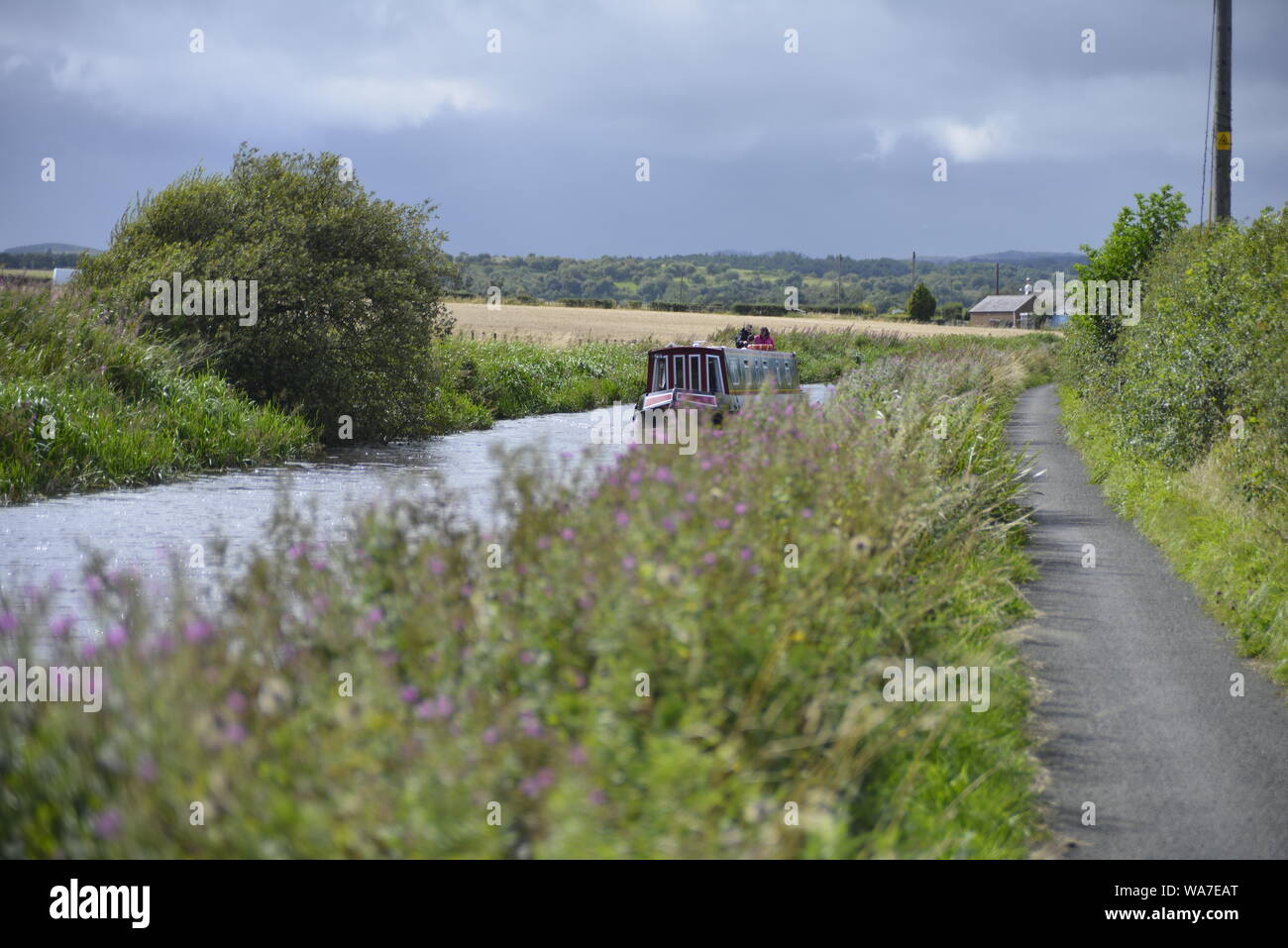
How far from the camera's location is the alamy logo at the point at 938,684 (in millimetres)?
5953

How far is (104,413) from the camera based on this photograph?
60.7 ft

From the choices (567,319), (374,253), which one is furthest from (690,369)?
(567,319)

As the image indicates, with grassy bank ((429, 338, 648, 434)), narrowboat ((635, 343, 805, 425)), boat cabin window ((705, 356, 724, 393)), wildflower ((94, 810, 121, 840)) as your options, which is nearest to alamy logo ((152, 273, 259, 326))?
grassy bank ((429, 338, 648, 434))

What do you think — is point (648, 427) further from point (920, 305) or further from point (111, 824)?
point (920, 305)

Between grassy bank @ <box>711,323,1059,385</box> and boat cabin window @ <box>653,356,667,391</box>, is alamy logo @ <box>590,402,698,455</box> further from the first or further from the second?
grassy bank @ <box>711,323,1059,385</box>

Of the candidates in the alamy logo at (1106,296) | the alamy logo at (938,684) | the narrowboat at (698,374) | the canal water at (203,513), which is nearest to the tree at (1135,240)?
the alamy logo at (1106,296)

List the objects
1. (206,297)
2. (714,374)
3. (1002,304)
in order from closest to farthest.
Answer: (206,297) → (714,374) → (1002,304)

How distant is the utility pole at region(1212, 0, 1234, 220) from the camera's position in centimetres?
1808

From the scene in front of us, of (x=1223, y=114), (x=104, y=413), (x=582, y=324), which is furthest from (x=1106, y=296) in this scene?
(x=582, y=324)
